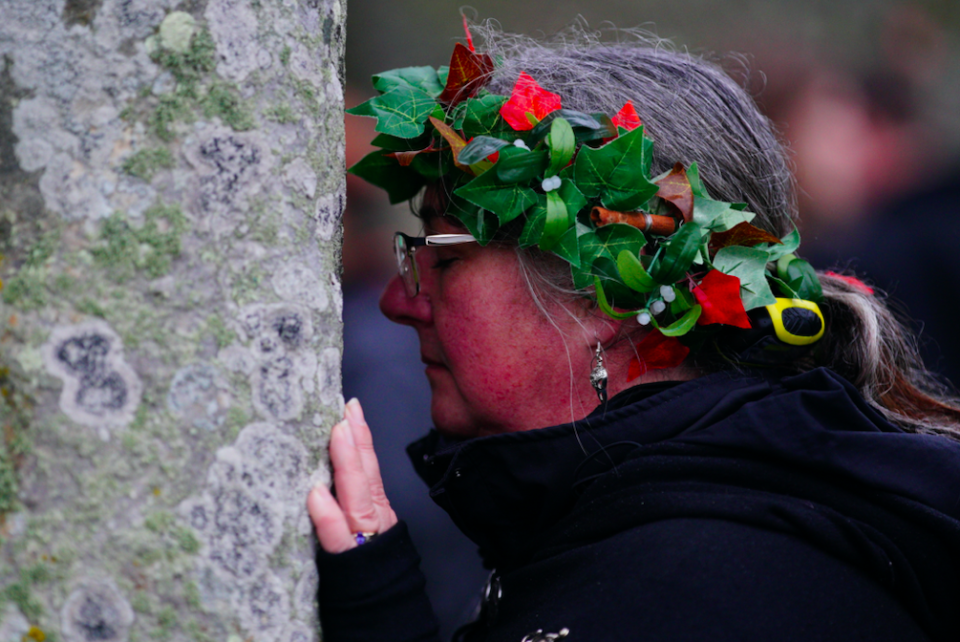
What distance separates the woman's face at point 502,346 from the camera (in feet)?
5.34

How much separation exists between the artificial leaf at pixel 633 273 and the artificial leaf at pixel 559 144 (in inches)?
8.7

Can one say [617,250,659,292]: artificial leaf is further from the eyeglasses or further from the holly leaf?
the holly leaf

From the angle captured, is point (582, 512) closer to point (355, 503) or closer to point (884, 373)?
point (355, 503)

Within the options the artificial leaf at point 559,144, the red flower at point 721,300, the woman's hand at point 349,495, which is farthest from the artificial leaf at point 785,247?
the woman's hand at point 349,495

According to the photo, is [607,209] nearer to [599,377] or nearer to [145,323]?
[599,377]

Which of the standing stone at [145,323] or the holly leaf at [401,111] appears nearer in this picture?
the standing stone at [145,323]

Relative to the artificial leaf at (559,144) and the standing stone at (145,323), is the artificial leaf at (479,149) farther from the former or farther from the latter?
the standing stone at (145,323)

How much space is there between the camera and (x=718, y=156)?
1.66m

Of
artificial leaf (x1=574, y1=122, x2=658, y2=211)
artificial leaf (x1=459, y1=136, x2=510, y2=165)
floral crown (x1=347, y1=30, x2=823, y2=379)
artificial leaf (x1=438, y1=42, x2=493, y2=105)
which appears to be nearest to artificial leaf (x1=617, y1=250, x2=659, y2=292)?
floral crown (x1=347, y1=30, x2=823, y2=379)

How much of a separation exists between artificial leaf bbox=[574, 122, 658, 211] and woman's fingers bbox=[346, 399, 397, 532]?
0.67m

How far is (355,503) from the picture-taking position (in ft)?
3.74

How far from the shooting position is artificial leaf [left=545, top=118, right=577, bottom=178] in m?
1.43

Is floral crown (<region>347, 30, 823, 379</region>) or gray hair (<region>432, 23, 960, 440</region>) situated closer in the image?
floral crown (<region>347, 30, 823, 379</region>)

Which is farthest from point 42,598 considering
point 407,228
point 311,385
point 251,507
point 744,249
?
point 407,228
